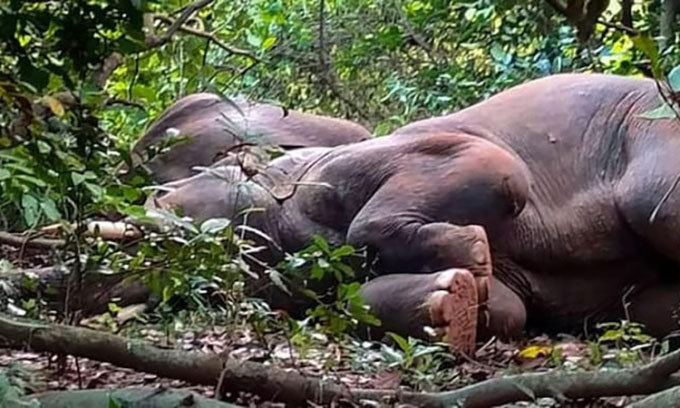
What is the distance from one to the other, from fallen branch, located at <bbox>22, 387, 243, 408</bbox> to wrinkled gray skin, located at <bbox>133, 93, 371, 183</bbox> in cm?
223

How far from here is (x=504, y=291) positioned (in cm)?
350

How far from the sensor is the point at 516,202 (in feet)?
11.4

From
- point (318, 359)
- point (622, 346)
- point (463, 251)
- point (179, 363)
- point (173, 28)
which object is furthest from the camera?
point (463, 251)

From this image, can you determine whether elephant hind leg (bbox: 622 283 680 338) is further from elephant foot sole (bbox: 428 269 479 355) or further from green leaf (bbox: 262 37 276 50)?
green leaf (bbox: 262 37 276 50)

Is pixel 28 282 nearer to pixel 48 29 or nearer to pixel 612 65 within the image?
pixel 48 29

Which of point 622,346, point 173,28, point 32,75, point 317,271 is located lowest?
point 622,346

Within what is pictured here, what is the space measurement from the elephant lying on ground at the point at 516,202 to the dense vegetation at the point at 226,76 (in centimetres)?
19

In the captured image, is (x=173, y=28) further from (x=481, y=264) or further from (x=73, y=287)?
(x=481, y=264)

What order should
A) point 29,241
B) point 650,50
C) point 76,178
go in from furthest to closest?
point 29,241 → point 76,178 → point 650,50

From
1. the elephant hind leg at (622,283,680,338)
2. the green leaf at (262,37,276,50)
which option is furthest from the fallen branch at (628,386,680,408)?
the green leaf at (262,37,276,50)


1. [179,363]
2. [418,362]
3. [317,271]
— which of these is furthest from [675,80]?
[317,271]

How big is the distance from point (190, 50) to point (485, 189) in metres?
0.88

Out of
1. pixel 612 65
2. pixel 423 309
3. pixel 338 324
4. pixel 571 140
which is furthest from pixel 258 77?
pixel 338 324

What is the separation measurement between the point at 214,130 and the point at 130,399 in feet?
7.97
